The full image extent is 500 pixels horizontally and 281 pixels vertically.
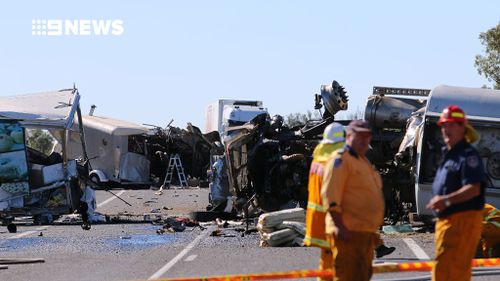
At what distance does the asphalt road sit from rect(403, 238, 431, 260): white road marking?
0.01 meters

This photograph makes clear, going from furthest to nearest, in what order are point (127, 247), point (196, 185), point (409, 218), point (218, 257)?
point (196, 185)
point (409, 218)
point (127, 247)
point (218, 257)

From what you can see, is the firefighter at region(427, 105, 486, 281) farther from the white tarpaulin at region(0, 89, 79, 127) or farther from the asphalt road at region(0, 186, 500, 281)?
the white tarpaulin at region(0, 89, 79, 127)

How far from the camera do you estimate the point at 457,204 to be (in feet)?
30.7

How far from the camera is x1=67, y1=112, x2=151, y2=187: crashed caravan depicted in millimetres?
45500

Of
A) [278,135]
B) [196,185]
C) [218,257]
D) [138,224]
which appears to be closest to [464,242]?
[218,257]

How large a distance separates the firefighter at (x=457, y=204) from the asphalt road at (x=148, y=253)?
3822 millimetres

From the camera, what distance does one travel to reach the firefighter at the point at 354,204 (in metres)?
9.23

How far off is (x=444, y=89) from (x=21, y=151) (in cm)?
982

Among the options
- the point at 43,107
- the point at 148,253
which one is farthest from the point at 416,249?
the point at 43,107

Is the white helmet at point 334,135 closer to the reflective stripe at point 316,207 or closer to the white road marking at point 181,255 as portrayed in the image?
the reflective stripe at point 316,207

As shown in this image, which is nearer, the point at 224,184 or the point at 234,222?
the point at 234,222

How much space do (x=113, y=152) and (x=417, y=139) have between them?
26564 mm

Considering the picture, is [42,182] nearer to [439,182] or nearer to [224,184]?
[224,184]

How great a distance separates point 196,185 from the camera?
51281 millimetres
